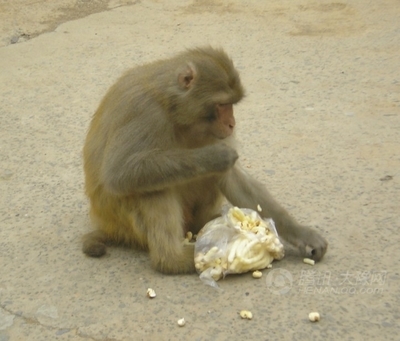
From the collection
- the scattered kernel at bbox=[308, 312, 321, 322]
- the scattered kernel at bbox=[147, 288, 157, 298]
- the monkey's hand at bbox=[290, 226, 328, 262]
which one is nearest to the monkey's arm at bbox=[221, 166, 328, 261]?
the monkey's hand at bbox=[290, 226, 328, 262]

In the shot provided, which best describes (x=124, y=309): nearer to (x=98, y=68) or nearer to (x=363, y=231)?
(x=363, y=231)

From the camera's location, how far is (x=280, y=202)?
4.86 m

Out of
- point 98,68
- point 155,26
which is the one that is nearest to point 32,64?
point 98,68

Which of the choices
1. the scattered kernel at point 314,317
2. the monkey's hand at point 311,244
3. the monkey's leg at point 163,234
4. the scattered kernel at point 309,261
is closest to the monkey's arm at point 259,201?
the monkey's hand at point 311,244

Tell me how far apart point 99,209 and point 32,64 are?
12.9 feet

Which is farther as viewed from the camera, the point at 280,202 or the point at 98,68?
the point at 98,68

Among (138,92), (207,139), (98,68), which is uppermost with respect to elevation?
(138,92)

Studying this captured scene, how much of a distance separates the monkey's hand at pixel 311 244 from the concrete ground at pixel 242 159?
0.07 metres

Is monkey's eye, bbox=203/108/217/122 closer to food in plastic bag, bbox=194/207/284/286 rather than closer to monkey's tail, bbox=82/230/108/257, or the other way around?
food in plastic bag, bbox=194/207/284/286

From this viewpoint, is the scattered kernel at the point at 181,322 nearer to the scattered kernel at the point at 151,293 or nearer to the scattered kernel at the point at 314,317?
the scattered kernel at the point at 151,293

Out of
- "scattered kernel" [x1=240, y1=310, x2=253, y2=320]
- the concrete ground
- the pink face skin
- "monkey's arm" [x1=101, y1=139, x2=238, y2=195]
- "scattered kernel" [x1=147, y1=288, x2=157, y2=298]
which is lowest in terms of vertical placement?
the concrete ground

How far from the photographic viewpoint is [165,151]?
4.01 m

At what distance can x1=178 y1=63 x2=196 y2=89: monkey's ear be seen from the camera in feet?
13.3

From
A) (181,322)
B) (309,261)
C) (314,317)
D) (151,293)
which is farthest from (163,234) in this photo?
(314,317)
